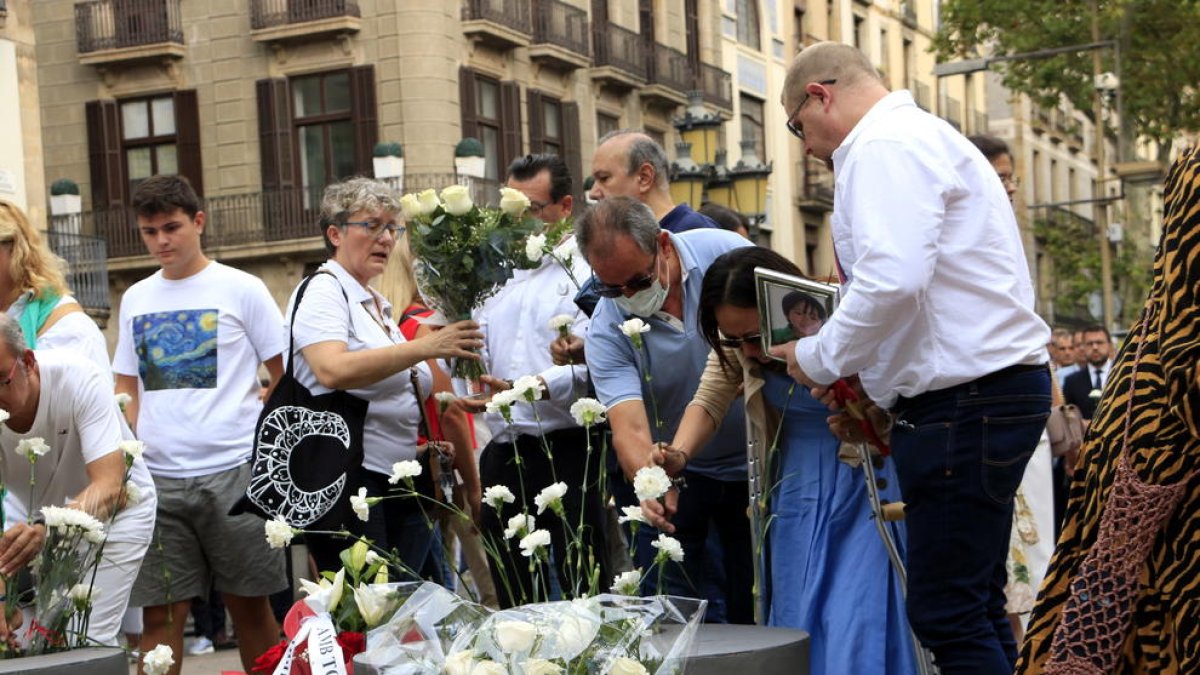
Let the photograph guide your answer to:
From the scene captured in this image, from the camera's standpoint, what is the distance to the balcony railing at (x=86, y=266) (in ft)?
93.7

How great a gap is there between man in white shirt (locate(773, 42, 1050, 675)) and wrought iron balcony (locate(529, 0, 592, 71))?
29.6 metres

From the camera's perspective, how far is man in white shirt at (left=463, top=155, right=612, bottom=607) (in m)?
6.58

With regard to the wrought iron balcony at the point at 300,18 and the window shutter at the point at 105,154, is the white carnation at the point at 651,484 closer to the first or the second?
the wrought iron balcony at the point at 300,18

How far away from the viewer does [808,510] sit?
5.40 meters

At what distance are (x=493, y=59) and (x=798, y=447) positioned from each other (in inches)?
1102

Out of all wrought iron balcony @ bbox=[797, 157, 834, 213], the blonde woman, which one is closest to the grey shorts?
the blonde woman

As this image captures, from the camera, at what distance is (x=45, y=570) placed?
5340 millimetres

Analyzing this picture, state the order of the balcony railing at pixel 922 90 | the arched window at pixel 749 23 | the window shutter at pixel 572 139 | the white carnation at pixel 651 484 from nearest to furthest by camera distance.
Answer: the white carnation at pixel 651 484 → the window shutter at pixel 572 139 → the arched window at pixel 749 23 → the balcony railing at pixel 922 90

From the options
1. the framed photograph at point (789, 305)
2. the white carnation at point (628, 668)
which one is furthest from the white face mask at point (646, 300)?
the white carnation at point (628, 668)

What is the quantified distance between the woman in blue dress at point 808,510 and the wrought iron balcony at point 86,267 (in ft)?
77.4

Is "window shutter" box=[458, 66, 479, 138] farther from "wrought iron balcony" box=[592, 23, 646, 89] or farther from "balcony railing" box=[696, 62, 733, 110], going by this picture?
"balcony railing" box=[696, 62, 733, 110]

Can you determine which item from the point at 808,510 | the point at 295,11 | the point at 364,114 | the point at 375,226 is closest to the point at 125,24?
the point at 295,11

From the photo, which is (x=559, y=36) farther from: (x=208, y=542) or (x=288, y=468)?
(x=288, y=468)

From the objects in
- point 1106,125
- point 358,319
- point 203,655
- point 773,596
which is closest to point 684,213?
point 358,319
